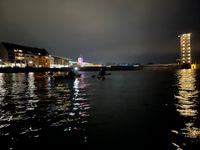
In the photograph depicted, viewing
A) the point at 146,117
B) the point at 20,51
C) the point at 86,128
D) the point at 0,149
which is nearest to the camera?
the point at 0,149

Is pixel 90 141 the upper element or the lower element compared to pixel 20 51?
lower

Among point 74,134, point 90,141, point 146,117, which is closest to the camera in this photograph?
point 90,141

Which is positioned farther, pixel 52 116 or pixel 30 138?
pixel 52 116

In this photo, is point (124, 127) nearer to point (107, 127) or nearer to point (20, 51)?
point (107, 127)

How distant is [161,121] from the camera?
59.2 feet

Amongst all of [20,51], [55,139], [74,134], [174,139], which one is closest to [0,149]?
[55,139]

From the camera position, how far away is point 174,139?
43.7ft

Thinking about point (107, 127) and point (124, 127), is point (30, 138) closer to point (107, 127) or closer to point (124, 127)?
point (107, 127)

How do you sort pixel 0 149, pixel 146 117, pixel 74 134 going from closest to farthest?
pixel 0 149 → pixel 74 134 → pixel 146 117

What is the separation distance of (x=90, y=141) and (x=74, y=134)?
Result: 1.89 metres

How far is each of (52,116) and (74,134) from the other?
624cm

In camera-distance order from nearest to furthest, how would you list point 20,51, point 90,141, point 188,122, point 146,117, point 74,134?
point 90,141 < point 74,134 < point 188,122 < point 146,117 < point 20,51

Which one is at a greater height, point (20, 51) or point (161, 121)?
point (20, 51)

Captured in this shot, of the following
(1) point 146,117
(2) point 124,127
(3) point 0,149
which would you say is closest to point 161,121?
(1) point 146,117
